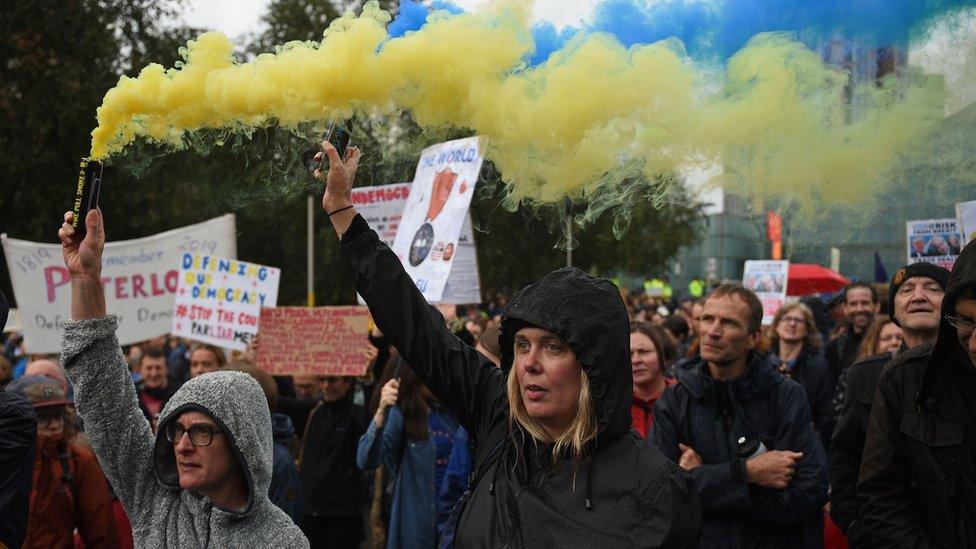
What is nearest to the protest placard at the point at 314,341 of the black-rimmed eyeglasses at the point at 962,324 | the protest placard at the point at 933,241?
the protest placard at the point at 933,241

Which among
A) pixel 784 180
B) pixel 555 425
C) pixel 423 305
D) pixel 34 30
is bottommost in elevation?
pixel 555 425

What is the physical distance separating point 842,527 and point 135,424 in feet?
9.35

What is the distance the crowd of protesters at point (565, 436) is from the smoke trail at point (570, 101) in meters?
0.40

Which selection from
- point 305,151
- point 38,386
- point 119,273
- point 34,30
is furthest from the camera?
point 34,30

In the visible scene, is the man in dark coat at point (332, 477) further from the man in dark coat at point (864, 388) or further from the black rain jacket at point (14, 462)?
the man in dark coat at point (864, 388)

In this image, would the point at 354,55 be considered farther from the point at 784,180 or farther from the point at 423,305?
the point at 784,180

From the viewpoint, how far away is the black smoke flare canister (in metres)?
3.39

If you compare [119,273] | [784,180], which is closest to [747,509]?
[784,180]

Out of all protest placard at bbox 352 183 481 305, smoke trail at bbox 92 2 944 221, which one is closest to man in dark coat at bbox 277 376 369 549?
protest placard at bbox 352 183 481 305

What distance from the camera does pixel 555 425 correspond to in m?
2.78

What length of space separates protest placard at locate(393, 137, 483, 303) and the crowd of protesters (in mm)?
1570

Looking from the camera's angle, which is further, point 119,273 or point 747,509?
point 119,273

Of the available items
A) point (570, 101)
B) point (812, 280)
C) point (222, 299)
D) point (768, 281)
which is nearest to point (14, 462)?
point (570, 101)

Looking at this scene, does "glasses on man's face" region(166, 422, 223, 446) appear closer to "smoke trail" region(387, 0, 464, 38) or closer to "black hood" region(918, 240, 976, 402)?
"smoke trail" region(387, 0, 464, 38)
